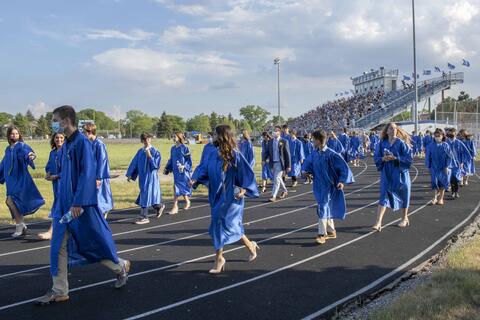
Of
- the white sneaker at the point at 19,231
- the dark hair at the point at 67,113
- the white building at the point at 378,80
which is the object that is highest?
the white building at the point at 378,80

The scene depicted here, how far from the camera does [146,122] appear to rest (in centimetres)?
14912

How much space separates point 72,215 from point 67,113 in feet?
3.73

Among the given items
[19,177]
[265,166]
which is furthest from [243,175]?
[265,166]

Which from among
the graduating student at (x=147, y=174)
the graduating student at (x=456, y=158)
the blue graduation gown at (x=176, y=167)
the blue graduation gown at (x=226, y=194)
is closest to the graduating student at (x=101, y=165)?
the graduating student at (x=147, y=174)

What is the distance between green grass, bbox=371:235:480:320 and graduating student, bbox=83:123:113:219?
5516 millimetres

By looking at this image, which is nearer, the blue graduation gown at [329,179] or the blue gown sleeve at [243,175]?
the blue gown sleeve at [243,175]

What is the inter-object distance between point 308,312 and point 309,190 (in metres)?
10.7

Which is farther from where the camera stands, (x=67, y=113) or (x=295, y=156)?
(x=295, y=156)

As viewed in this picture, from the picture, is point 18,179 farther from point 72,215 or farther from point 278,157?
point 278,157

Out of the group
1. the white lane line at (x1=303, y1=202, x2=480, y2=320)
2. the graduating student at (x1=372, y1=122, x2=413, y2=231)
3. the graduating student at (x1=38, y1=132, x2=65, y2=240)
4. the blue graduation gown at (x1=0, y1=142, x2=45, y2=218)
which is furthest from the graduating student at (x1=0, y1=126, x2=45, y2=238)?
the graduating student at (x1=372, y1=122, x2=413, y2=231)

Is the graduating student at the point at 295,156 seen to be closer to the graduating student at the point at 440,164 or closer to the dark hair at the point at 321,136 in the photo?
the graduating student at the point at 440,164

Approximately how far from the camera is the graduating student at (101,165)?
340 inches

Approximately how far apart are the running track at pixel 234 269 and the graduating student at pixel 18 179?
0.52 metres

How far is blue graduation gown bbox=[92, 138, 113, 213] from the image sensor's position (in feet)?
28.2
